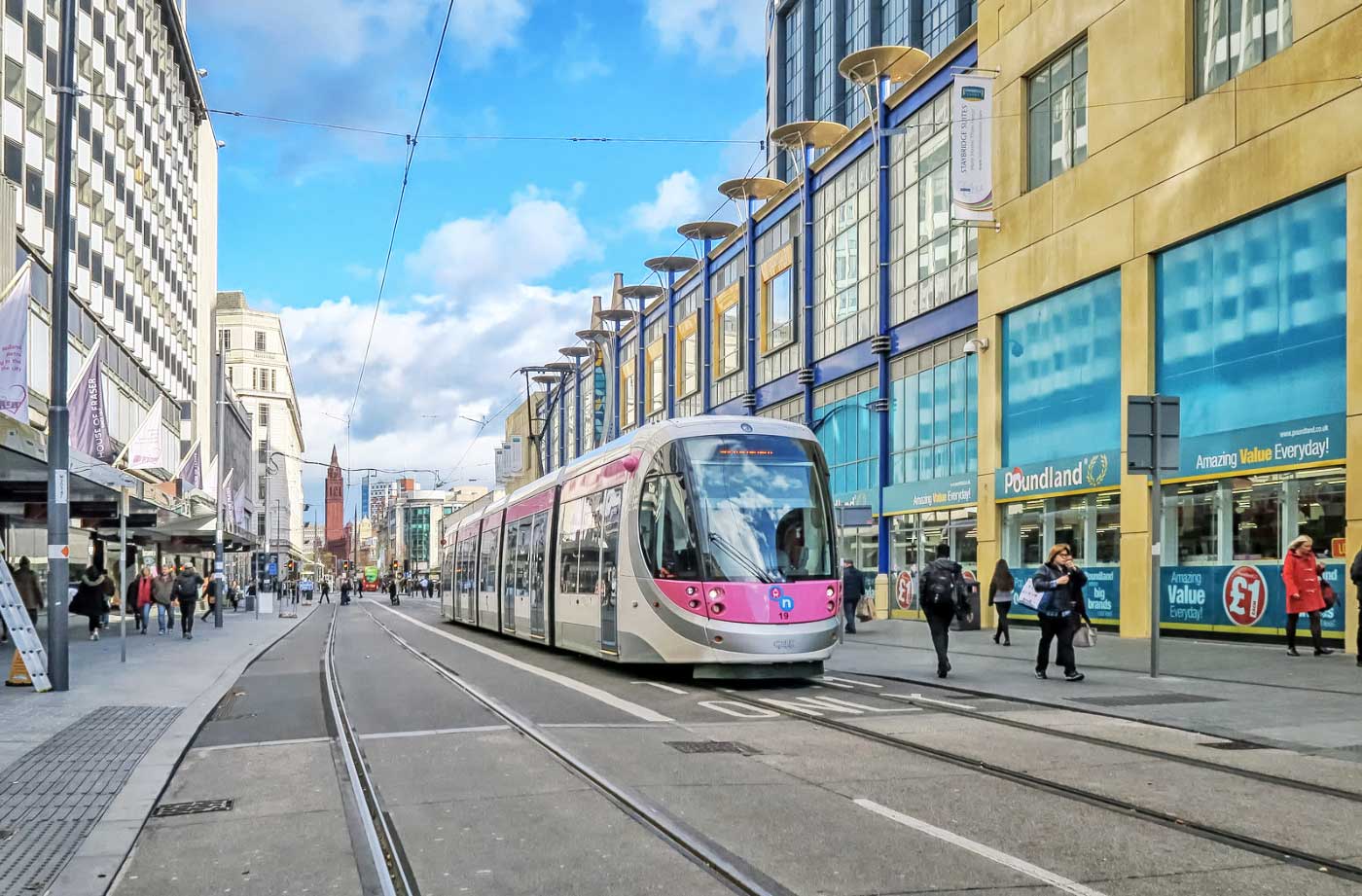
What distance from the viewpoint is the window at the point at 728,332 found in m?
48.0

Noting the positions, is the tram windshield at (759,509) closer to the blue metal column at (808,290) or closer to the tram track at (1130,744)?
the tram track at (1130,744)

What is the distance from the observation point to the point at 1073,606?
15.4 metres

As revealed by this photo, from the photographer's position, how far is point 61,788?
8.71 metres

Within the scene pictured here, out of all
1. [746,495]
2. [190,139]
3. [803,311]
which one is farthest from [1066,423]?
[190,139]

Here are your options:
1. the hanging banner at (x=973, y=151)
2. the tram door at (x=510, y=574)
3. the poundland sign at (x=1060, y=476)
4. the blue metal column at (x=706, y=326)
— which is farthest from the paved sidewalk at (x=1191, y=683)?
the blue metal column at (x=706, y=326)

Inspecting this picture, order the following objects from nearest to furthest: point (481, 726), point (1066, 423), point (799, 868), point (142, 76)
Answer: point (799, 868), point (481, 726), point (1066, 423), point (142, 76)

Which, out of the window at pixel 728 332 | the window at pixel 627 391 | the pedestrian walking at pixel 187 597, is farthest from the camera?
the window at pixel 627 391

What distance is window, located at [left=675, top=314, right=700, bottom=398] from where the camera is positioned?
53125mm

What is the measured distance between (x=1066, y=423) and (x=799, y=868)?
834 inches

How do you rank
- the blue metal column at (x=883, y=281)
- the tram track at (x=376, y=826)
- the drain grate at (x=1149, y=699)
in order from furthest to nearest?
the blue metal column at (x=883, y=281) < the drain grate at (x=1149, y=699) < the tram track at (x=376, y=826)

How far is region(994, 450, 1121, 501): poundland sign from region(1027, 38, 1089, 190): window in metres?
5.75

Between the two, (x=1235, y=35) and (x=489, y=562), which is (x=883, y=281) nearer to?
(x=489, y=562)

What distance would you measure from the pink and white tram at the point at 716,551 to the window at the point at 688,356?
35.2m

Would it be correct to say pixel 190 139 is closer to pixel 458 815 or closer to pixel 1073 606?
pixel 1073 606
